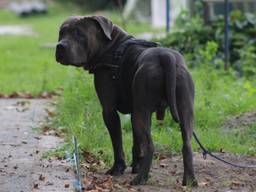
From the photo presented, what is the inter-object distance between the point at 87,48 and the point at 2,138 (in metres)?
2.06

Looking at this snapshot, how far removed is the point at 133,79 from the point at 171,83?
16.1 inches

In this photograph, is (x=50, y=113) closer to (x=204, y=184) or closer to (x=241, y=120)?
(x=241, y=120)

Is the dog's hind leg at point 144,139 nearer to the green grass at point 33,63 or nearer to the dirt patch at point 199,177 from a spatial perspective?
the dirt patch at point 199,177

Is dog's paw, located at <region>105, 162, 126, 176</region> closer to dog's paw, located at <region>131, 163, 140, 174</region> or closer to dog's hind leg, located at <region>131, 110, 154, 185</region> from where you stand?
dog's paw, located at <region>131, 163, 140, 174</region>

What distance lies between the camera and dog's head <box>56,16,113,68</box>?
621 centimetres

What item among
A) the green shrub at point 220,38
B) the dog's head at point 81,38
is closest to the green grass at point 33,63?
the green shrub at point 220,38

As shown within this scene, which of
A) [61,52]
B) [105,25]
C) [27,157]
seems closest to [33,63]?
[27,157]

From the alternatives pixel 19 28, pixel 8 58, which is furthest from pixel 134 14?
pixel 8 58

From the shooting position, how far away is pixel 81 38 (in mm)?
6297

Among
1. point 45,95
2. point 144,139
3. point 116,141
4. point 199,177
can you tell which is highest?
point 144,139

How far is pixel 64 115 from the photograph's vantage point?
897 centimetres

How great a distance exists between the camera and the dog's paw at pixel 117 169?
6543mm

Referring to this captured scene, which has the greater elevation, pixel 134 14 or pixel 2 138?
pixel 2 138

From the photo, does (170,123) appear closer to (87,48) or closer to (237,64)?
(87,48)
